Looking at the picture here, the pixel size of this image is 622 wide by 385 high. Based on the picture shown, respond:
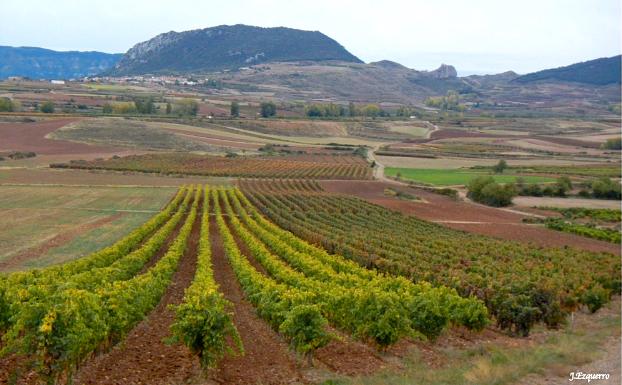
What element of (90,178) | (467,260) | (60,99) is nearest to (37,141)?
(90,178)

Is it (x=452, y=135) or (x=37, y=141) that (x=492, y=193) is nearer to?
(x=37, y=141)

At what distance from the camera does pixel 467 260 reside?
4106 centimetres

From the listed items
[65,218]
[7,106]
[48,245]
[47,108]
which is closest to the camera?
[48,245]

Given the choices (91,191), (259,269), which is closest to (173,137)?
(91,191)

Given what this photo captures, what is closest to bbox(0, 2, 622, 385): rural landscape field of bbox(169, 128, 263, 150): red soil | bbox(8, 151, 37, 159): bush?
bbox(8, 151, 37, 159): bush

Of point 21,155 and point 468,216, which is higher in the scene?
point 468,216

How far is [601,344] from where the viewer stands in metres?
24.0

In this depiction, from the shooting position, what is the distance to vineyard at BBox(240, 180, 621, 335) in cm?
2844

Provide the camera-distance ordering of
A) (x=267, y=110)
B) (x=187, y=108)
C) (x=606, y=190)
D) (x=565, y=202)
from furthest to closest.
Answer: (x=267, y=110)
(x=187, y=108)
(x=606, y=190)
(x=565, y=202)

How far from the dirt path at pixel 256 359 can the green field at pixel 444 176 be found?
3161 inches

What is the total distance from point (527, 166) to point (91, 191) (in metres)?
83.4

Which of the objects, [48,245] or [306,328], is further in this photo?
[48,245]

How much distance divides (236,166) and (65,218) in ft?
182

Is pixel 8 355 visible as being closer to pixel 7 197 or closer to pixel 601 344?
pixel 601 344
